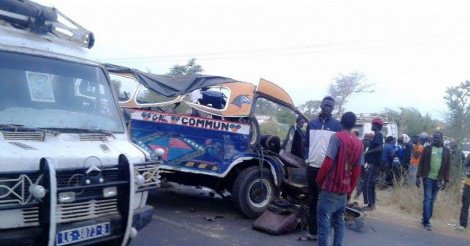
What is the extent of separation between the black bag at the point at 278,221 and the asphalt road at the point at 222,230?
0.10 meters

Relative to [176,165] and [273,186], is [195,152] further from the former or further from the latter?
[273,186]

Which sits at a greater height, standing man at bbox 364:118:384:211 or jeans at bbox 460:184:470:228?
standing man at bbox 364:118:384:211

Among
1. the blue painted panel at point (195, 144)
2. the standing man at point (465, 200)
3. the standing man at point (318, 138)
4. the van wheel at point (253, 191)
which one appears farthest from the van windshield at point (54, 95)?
the standing man at point (465, 200)

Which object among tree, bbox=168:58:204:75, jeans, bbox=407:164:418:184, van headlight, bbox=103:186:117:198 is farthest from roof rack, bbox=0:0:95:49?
tree, bbox=168:58:204:75

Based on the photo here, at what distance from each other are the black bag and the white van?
2.74 m

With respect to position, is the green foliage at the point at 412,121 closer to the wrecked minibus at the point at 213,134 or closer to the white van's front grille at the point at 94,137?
the wrecked minibus at the point at 213,134

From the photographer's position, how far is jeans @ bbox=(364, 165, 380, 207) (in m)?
9.80

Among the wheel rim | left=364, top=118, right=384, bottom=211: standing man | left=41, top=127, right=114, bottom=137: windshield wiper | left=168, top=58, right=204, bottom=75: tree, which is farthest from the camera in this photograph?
left=168, top=58, right=204, bottom=75: tree

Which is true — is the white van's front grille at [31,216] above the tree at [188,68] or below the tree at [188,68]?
below

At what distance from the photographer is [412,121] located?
2986 centimetres

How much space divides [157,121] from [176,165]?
2.67 feet

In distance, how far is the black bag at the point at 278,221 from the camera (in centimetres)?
723

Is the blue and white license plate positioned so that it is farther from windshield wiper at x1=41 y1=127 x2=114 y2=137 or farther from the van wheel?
the van wheel

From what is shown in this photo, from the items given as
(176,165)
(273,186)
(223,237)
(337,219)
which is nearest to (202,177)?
(176,165)
